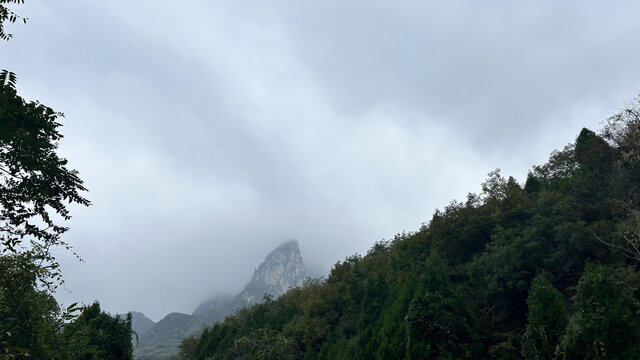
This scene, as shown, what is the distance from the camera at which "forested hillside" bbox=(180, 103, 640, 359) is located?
59.3 ft

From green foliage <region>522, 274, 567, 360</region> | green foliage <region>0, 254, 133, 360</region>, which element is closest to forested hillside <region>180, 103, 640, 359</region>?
green foliage <region>522, 274, 567, 360</region>

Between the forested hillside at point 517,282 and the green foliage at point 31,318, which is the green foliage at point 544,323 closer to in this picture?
the forested hillside at point 517,282

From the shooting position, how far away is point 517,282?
85.8 feet

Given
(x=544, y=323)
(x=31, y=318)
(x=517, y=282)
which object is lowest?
(x=544, y=323)

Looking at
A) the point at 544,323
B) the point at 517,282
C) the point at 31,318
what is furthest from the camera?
the point at 517,282

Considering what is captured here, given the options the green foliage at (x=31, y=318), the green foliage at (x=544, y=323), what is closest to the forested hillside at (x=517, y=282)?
the green foliage at (x=544, y=323)

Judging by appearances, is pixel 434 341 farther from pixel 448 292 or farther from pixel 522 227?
pixel 522 227

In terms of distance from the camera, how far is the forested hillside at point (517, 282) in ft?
59.3

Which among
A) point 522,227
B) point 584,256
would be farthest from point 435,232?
point 584,256

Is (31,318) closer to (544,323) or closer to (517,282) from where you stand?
(544,323)

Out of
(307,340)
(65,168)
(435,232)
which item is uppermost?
(435,232)

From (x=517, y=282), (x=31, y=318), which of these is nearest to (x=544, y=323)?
(x=517, y=282)

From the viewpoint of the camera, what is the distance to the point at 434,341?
21875 millimetres

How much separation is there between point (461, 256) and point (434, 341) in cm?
1398
